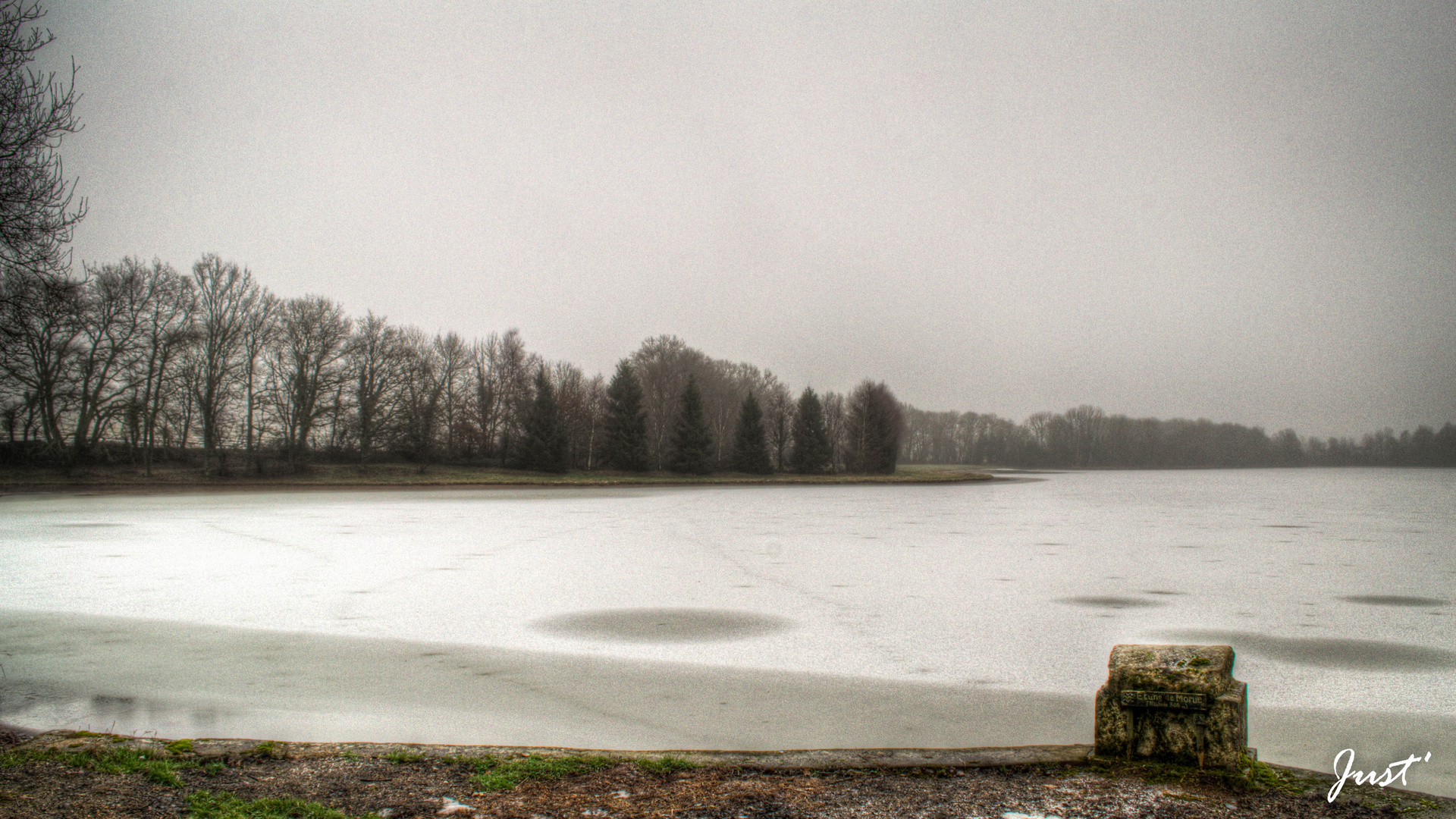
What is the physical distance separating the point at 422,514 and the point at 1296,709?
1964 centimetres

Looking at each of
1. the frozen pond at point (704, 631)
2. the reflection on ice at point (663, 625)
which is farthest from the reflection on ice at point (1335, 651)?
the reflection on ice at point (663, 625)

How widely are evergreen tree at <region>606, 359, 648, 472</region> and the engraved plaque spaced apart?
53.8 metres

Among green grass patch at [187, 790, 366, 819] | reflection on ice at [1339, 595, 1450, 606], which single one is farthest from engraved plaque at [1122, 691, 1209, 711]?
reflection on ice at [1339, 595, 1450, 606]

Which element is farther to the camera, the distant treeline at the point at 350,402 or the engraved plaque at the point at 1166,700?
the distant treeline at the point at 350,402

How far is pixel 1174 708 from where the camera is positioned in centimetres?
416

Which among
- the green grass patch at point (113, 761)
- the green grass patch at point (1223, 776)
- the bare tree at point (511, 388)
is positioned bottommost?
the green grass patch at point (113, 761)

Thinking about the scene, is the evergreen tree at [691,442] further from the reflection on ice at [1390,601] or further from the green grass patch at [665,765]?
the green grass patch at [665,765]

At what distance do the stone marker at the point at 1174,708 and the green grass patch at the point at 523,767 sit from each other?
2480 mm

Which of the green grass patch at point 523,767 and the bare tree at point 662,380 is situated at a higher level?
the bare tree at point 662,380

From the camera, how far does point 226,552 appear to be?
1388cm

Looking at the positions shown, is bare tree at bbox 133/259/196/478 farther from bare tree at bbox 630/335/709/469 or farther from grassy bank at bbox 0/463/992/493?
bare tree at bbox 630/335/709/469

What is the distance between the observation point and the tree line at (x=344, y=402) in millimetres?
41438

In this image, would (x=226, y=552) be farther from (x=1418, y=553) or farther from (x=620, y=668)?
(x=1418, y=553)

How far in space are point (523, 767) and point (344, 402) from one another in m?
53.3
